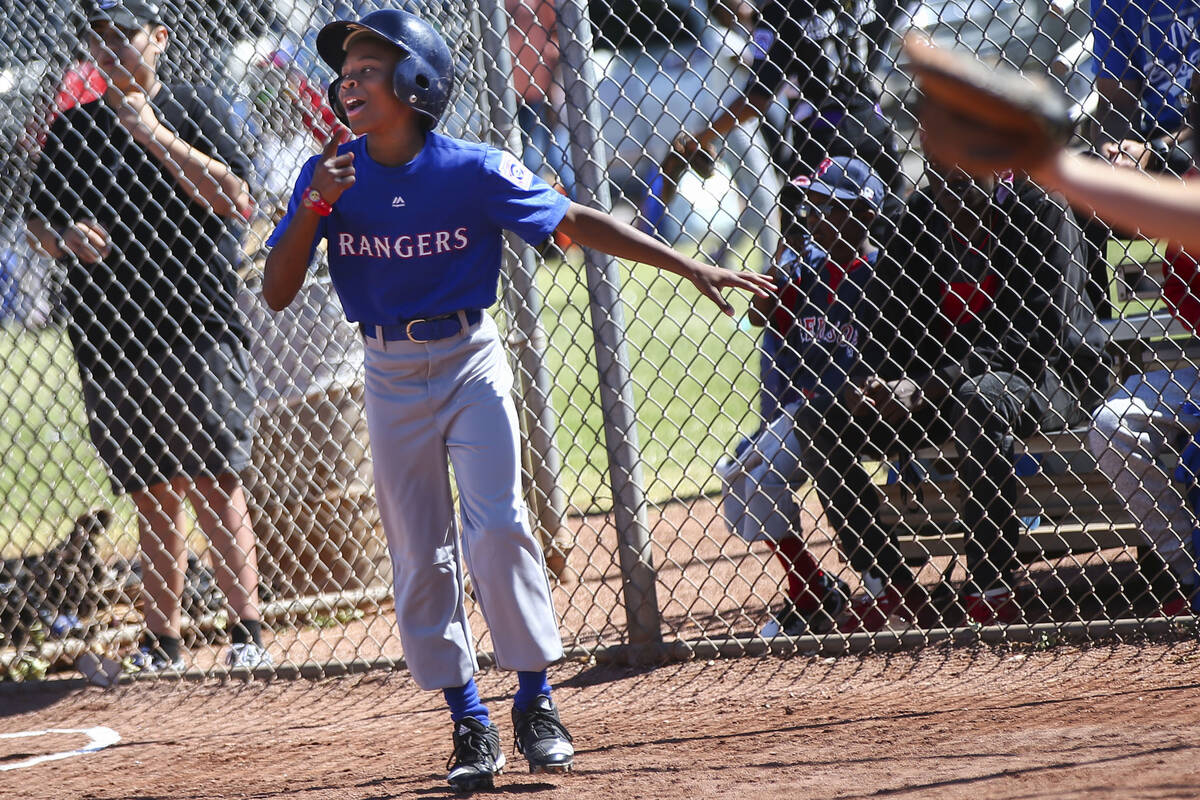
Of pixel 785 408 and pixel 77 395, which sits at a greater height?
pixel 77 395

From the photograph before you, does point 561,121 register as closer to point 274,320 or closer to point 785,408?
point 785,408

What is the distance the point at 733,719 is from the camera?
356 centimetres

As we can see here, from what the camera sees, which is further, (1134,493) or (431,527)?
(1134,493)

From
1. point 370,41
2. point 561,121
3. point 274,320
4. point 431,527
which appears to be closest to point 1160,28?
point 561,121

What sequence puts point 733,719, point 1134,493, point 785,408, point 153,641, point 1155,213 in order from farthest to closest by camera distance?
point 153,641, point 785,408, point 1134,493, point 733,719, point 1155,213

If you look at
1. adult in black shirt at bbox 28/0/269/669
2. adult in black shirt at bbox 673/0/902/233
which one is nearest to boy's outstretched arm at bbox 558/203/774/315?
adult in black shirt at bbox 673/0/902/233

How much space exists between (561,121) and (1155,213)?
267 cm

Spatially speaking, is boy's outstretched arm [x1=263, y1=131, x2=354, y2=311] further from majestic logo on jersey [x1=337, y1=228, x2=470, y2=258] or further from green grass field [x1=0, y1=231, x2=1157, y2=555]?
green grass field [x1=0, y1=231, x2=1157, y2=555]

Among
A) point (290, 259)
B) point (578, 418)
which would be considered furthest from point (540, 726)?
point (578, 418)

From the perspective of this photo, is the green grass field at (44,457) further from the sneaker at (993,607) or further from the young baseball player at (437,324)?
the sneaker at (993,607)

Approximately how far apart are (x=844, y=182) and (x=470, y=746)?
83.8 inches

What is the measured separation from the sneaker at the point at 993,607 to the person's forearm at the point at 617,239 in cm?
175

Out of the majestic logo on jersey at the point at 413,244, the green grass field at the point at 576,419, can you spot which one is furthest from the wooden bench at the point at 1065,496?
the majestic logo on jersey at the point at 413,244

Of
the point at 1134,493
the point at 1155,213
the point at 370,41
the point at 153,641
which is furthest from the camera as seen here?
the point at 153,641
